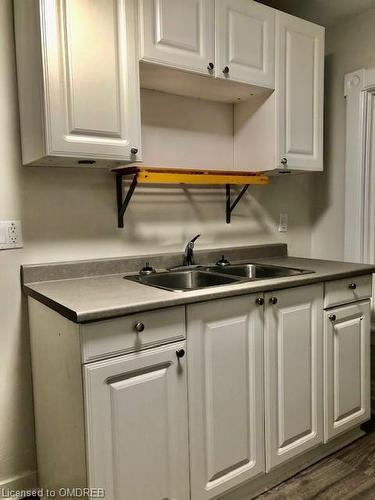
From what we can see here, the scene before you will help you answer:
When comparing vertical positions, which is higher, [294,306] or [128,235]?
[128,235]

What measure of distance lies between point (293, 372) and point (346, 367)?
1.30 ft

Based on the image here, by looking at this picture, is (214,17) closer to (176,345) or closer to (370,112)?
(370,112)

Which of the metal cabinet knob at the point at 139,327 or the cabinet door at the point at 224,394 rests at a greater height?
the metal cabinet knob at the point at 139,327

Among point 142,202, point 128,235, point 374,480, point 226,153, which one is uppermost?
point 226,153

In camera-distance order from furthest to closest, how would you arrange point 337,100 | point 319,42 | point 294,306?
point 337,100 < point 319,42 < point 294,306

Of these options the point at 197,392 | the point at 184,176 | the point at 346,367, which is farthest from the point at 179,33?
the point at 346,367

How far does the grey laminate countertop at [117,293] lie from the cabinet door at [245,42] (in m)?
1.01

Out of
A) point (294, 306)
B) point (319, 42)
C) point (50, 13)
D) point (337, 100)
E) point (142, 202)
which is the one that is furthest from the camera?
point (337, 100)

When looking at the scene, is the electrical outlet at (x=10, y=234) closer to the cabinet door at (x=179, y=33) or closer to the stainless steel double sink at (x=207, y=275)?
the stainless steel double sink at (x=207, y=275)

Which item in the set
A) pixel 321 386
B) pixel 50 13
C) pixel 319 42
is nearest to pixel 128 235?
pixel 50 13

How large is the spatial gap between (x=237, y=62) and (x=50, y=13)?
0.89 meters

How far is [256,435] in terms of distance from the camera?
1693 mm

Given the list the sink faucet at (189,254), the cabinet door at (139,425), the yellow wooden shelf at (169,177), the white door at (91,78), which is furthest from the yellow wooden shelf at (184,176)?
the cabinet door at (139,425)

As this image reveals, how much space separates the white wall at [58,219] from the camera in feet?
5.57
